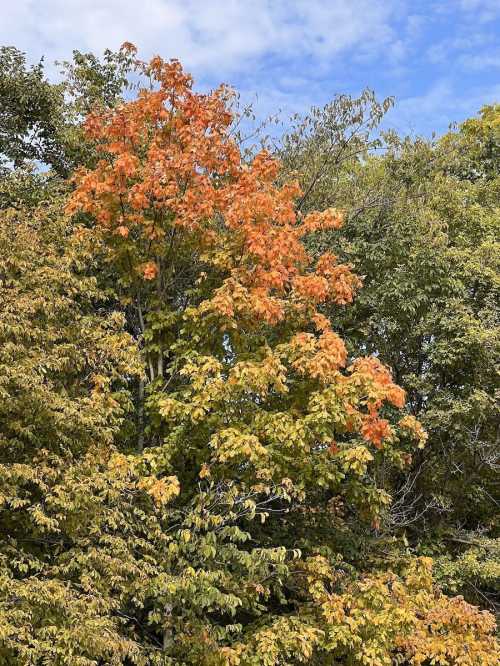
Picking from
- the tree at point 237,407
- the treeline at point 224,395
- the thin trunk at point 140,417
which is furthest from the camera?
the thin trunk at point 140,417

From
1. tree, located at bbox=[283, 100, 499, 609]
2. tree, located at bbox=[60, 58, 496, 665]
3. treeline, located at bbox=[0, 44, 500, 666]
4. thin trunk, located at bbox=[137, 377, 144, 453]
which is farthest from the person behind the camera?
tree, located at bbox=[283, 100, 499, 609]

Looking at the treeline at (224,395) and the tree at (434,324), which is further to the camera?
the tree at (434,324)

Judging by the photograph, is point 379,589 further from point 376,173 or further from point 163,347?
point 376,173

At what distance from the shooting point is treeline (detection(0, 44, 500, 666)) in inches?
270

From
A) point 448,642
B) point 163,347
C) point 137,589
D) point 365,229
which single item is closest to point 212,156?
point 163,347

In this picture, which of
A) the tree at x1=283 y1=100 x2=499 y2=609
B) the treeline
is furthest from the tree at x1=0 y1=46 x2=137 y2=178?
the tree at x1=283 y1=100 x2=499 y2=609

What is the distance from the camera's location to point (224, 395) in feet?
25.4

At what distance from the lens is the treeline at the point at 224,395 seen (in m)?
6.87

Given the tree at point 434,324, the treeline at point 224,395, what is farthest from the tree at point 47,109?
the tree at point 434,324

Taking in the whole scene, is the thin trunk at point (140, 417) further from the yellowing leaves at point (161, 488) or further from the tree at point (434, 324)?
the tree at point (434, 324)

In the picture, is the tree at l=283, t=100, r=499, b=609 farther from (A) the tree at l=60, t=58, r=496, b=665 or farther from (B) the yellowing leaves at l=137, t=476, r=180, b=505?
(B) the yellowing leaves at l=137, t=476, r=180, b=505

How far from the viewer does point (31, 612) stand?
19.2 feet

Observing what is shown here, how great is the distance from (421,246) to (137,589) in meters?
7.59

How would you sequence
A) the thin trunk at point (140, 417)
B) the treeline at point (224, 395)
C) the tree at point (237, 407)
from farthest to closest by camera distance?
the thin trunk at point (140, 417) → the tree at point (237, 407) → the treeline at point (224, 395)
